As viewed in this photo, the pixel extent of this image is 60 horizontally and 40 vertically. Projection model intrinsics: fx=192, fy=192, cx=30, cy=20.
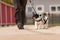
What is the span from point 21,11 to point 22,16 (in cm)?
7

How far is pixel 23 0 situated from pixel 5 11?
3.38 m

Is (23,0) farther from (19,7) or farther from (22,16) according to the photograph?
(22,16)

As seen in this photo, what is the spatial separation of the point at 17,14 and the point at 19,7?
0.30 feet

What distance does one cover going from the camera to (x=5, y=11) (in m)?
5.18

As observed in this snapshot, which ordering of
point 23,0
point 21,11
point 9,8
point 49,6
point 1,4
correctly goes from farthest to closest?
1. point 49,6
2. point 9,8
3. point 1,4
4. point 21,11
5. point 23,0

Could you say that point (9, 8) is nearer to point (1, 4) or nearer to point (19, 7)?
point (1, 4)

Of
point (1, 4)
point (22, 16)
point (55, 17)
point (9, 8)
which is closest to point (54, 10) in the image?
point (55, 17)

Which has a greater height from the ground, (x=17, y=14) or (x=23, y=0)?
(x=23, y=0)

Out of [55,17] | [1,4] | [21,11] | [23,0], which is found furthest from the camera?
[55,17]

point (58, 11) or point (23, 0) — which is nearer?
point (23, 0)

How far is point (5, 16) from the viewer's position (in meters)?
5.17

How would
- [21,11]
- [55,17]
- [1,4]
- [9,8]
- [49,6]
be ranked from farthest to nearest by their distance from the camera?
[49,6] → [55,17] → [9,8] → [1,4] → [21,11]

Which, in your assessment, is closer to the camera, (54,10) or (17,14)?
(17,14)

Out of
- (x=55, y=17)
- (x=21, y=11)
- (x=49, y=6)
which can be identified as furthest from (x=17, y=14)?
(x=49, y=6)
